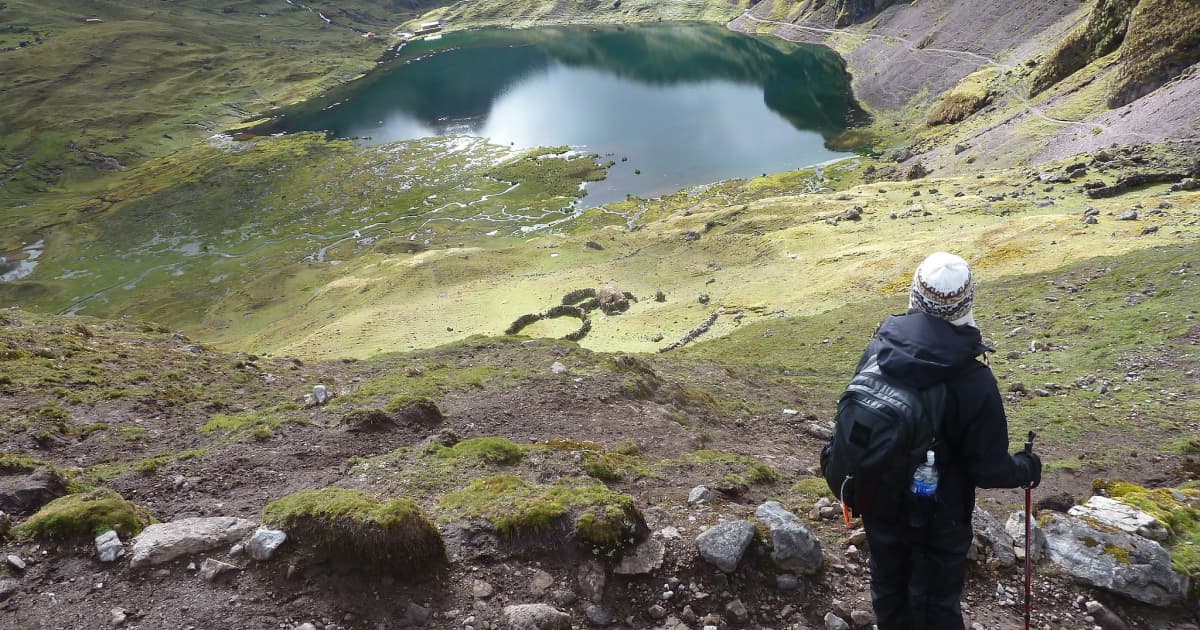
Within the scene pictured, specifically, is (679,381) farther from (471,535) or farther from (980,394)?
(980,394)

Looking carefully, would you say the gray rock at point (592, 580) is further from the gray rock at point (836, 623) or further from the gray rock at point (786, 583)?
the gray rock at point (836, 623)

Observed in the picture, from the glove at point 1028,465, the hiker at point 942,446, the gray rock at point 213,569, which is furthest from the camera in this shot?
the gray rock at point 213,569

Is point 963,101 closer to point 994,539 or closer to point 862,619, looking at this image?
point 994,539

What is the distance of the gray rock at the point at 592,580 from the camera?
8.49 meters

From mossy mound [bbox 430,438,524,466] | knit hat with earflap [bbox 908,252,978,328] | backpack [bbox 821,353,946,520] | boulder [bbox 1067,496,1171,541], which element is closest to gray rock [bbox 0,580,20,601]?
mossy mound [bbox 430,438,524,466]

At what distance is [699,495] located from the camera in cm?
1131

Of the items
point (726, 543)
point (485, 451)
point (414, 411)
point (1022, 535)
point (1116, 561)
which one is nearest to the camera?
point (1116, 561)

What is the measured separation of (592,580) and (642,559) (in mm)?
824

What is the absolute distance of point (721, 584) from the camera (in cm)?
870

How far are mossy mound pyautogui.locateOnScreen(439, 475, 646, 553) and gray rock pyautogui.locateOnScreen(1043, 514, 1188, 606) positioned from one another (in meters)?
6.43

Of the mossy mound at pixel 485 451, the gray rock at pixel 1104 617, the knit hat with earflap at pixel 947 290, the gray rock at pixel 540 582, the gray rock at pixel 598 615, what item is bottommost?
the mossy mound at pixel 485 451

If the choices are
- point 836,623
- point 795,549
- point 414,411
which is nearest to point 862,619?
point 836,623

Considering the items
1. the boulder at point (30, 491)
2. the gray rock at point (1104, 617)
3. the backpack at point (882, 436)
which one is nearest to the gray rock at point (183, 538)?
the boulder at point (30, 491)

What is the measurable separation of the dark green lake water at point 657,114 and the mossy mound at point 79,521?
97713 mm
